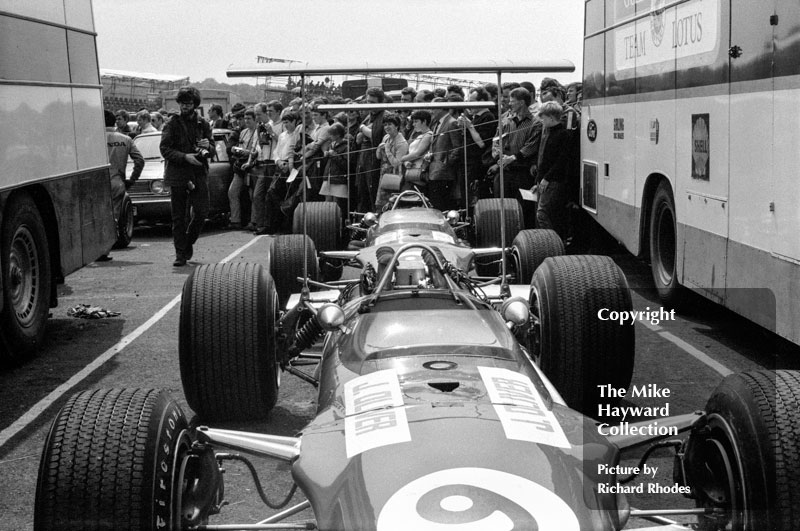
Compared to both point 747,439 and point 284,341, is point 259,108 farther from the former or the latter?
point 747,439

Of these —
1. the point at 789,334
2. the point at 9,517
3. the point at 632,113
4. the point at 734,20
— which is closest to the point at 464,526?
the point at 9,517

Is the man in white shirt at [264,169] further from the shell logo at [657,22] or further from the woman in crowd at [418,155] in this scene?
the shell logo at [657,22]

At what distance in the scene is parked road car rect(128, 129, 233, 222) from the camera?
53.7 feet

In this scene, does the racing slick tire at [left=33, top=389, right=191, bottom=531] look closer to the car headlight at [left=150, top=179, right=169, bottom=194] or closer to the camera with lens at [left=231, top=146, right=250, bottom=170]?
the car headlight at [left=150, top=179, right=169, bottom=194]

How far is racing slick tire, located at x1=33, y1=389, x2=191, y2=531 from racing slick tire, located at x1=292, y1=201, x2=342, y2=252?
6.76 meters

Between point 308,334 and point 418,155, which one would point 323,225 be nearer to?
point 418,155

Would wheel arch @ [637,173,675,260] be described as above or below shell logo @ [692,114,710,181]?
below

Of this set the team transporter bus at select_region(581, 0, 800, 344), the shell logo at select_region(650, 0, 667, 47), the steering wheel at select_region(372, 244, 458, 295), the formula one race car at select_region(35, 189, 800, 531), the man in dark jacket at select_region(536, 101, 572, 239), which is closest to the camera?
the formula one race car at select_region(35, 189, 800, 531)

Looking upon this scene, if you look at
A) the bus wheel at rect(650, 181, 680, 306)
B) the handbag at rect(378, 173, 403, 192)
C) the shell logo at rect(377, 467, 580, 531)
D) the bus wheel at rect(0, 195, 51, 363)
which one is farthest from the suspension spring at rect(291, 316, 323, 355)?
the handbag at rect(378, 173, 403, 192)

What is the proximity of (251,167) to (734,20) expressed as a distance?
10662 millimetres

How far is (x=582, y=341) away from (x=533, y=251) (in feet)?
8.78

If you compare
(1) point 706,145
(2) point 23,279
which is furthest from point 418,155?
(2) point 23,279

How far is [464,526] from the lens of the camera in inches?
117

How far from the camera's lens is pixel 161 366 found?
297 inches
